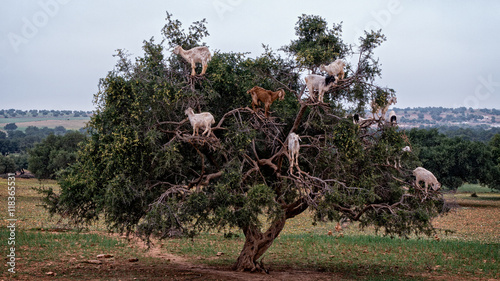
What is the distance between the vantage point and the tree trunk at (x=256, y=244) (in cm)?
1373

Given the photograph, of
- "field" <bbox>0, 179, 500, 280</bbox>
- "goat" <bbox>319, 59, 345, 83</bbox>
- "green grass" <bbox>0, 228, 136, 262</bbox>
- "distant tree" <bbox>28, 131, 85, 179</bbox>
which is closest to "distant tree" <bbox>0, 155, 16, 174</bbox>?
"distant tree" <bbox>28, 131, 85, 179</bbox>

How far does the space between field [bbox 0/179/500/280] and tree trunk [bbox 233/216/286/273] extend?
1.42ft

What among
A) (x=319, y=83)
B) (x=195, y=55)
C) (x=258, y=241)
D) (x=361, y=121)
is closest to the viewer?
(x=319, y=83)

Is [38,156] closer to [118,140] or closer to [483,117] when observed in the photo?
[118,140]

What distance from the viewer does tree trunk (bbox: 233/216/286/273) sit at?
45.1 feet

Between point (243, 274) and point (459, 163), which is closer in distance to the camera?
point (243, 274)

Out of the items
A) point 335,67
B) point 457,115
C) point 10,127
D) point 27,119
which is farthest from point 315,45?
point 27,119

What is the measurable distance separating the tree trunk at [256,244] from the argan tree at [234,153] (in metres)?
0.03

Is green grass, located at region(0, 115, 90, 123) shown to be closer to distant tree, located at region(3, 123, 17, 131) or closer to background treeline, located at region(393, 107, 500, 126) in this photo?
distant tree, located at region(3, 123, 17, 131)

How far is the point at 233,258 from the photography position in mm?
17781

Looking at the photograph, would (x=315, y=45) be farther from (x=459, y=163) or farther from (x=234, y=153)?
(x=459, y=163)

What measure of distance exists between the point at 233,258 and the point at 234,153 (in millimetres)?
6425

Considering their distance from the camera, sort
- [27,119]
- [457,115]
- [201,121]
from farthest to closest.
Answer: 1. [27,119]
2. [457,115]
3. [201,121]

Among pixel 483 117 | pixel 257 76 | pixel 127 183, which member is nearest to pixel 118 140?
pixel 127 183
